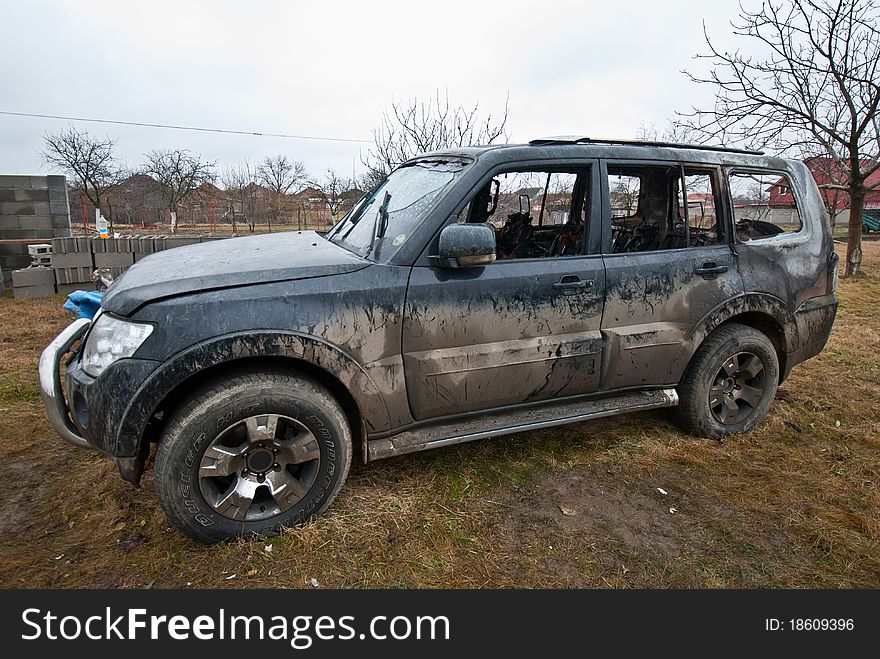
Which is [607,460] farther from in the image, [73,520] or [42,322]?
[42,322]

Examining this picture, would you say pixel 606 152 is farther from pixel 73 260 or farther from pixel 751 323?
pixel 73 260

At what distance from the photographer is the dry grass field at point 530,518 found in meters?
2.37

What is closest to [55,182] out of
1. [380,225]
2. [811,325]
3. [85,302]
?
[85,302]

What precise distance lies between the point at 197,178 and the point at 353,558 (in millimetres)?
29755

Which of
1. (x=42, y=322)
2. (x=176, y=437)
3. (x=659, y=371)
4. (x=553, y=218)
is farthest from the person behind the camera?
(x=42, y=322)

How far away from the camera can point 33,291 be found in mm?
8727

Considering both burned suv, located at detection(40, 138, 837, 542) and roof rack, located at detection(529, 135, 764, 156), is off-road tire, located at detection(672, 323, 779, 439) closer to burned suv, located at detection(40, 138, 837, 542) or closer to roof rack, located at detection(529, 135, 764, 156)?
burned suv, located at detection(40, 138, 837, 542)

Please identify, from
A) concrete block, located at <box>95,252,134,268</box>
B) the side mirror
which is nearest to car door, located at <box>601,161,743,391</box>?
the side mirror

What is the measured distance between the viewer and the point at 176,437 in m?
2.31

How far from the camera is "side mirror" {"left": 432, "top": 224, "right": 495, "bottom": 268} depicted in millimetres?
2553

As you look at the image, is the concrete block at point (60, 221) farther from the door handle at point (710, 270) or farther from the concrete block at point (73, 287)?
the door handle at point (710, 270)

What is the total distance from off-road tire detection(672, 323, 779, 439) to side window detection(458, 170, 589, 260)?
48.4 inches

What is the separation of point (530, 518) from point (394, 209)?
1.94 m

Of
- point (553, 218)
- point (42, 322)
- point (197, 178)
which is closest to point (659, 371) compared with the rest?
point (553, 218)
